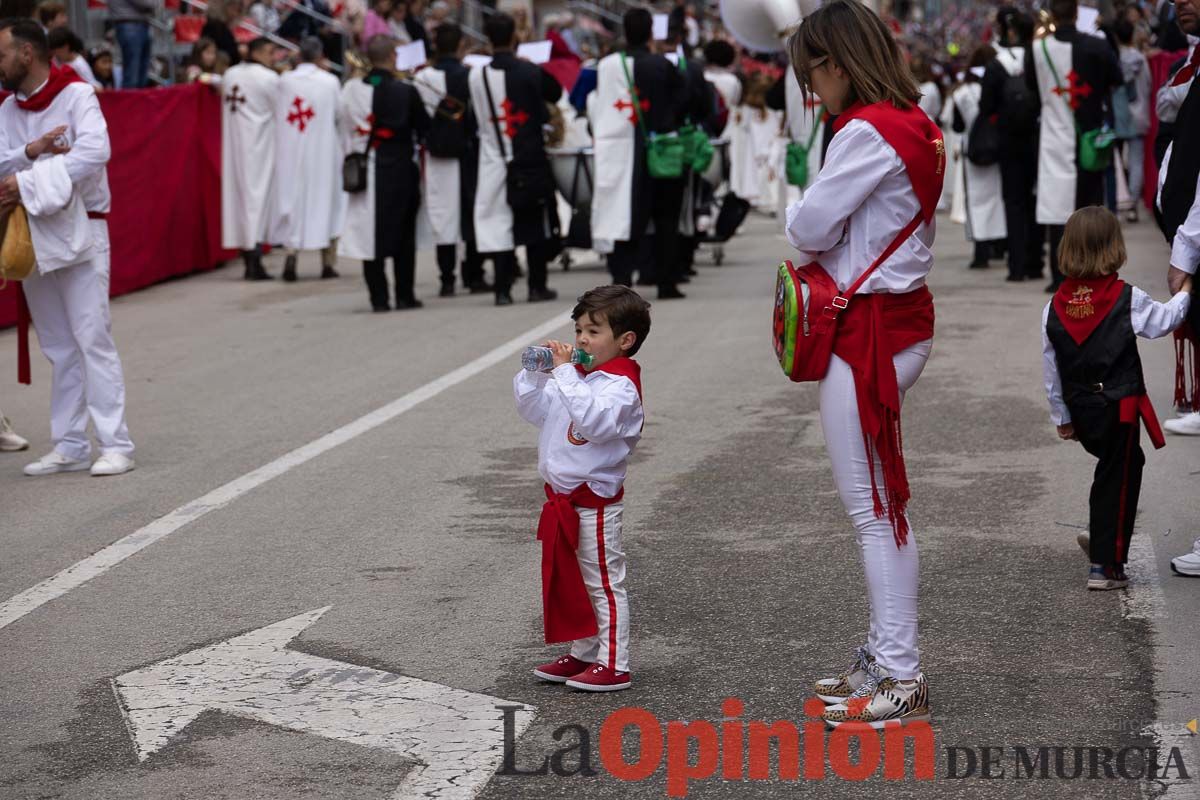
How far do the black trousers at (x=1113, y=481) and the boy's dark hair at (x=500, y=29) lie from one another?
8867 mm

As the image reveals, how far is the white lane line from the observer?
20.7 feet

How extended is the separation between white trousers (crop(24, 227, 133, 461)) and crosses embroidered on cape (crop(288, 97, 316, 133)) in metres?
9.29

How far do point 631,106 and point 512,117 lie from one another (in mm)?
946

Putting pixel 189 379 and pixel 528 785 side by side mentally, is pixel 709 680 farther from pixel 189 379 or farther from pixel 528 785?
pixel 189 379

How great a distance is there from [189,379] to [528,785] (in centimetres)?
751

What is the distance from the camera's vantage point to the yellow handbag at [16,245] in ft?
26.9

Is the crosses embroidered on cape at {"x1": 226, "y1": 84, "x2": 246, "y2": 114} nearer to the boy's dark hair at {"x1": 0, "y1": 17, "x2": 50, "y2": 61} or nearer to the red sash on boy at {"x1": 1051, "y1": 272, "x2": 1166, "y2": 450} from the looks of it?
the boy's dark hair at {"x1": 0, "y1": 17, "x2": 50, "y2": 61}

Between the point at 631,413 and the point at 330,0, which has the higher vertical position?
the point at 330,0

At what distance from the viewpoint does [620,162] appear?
14664 mm

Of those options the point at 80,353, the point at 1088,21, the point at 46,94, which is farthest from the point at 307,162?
the point at 46,94

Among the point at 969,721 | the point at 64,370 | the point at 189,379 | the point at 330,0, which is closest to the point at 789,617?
the point at 969,721

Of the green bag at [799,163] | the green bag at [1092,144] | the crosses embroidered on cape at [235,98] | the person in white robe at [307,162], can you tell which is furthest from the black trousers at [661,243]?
the crosses embroidered on cape at [235,98]

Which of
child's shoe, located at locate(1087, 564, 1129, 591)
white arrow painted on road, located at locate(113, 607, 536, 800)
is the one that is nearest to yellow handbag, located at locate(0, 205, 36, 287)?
white arrow painted on road, located at locate(113, 607, 536, 800)

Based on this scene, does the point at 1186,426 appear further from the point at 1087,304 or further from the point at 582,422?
the point at 582,422
